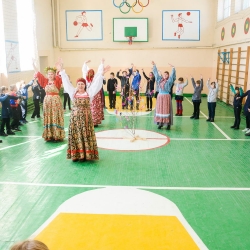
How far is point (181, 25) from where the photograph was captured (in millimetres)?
15984

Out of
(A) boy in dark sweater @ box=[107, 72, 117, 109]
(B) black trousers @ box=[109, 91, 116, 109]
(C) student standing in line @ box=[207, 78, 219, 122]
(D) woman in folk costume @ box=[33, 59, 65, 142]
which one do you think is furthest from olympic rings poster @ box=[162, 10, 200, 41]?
(D) woman in folk costume @ box=[33, 59, 65, 142]

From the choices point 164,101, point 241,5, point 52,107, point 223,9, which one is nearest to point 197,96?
point 164,101

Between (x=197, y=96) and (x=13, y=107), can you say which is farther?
(x=197, y=96)

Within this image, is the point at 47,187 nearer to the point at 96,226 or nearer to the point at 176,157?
the point at 96,226

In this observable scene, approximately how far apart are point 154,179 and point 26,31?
9.95 metres

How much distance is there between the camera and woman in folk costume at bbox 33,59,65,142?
7348 mm

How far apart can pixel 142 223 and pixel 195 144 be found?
3.94m

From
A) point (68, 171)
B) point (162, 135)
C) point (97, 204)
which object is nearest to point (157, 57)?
point (162, 135)

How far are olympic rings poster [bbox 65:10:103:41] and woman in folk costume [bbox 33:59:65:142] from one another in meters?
9.58

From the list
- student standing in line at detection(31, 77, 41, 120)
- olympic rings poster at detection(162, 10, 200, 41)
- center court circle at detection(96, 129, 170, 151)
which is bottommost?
center court circle at detection(96, 129, 170, 151)

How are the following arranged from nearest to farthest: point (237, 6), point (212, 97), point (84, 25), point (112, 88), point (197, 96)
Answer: point (212, 97) < point (197, 96) < point (112, 88) < point (237, 6) < point (84, 25)

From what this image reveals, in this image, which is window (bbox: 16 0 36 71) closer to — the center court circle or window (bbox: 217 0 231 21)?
the center court circle

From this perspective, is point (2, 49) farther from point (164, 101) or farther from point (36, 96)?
point (164, 101)

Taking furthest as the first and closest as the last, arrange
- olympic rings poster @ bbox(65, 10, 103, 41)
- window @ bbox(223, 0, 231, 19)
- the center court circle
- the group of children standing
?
1. olympic rings poster @ bbox(65, 10, 103, 41)
2. window @ bbox(223, 0, 231, 19)
3. the group of children standing
4. the center court circle
